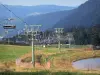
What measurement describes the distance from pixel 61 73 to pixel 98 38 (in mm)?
55726

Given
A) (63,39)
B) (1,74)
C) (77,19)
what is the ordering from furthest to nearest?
(77,19)
(63,39)
(1,74)

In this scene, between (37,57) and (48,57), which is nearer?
(48,57)

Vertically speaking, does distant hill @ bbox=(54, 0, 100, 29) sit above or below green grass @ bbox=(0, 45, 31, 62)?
above

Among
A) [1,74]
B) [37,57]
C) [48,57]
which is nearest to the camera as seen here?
[1,74]

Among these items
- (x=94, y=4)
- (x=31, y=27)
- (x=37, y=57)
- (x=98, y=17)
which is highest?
(x=94, y=4)

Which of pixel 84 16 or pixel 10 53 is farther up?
pixel 84 16

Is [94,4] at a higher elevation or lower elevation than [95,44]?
higher

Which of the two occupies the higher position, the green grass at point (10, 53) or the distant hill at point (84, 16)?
the distant hill at point (84, 16)

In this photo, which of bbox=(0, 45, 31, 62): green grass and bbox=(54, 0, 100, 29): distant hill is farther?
bbox=(54, 0, 100, 29): distant hill

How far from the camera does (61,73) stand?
13.9 metres

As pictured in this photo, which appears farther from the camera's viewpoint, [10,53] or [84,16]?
[84,16]

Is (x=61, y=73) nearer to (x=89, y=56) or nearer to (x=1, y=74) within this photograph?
(x=1, y=74)

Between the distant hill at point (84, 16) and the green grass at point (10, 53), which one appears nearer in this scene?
the green grass at point (10, 53)

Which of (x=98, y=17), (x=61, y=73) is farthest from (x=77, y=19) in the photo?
(x=61, y=73)
